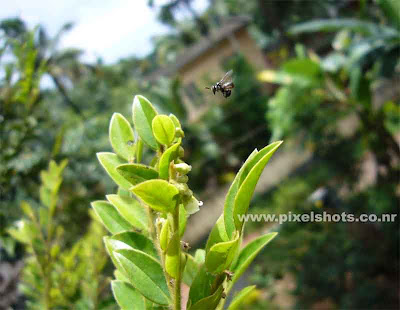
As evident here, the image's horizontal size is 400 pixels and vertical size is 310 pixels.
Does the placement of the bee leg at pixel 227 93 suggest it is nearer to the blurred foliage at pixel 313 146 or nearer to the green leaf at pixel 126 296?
the green leaf at pixel 126 296

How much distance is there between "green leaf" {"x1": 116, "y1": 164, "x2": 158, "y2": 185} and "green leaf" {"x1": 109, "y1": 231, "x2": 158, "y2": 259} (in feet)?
0.33

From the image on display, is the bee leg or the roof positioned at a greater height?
the bee leg

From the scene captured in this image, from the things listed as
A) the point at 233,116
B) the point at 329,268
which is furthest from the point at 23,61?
the point at 233,116

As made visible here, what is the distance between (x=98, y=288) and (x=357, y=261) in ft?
9.98

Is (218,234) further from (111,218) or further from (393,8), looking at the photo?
(393,8)

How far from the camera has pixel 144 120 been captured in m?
0.66

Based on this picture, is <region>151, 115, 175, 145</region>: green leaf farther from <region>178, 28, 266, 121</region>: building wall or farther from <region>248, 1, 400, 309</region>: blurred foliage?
<region>178, 28, 266, 121</region>: building wall

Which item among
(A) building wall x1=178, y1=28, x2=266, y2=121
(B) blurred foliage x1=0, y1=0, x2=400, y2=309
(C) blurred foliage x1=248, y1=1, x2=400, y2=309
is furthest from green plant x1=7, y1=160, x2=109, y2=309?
(A) building wall x1=178, y1=28, x2=266, y2=121

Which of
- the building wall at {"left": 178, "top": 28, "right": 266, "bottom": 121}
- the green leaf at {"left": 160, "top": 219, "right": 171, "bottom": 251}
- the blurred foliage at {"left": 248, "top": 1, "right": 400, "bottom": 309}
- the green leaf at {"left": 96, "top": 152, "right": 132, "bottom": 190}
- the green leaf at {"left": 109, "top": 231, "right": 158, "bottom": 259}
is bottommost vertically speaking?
the building wall at {"left": 178, "top": 28, "right": 266, "bottom": 121}

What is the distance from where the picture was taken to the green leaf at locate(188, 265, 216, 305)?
62cm

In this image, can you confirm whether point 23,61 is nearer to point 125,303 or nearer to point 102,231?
point 102,231

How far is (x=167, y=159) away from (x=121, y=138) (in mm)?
180

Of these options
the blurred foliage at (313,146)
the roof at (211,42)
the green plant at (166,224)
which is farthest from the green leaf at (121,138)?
the roof at (211,42)

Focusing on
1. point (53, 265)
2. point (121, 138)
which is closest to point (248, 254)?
point (121, 138)
